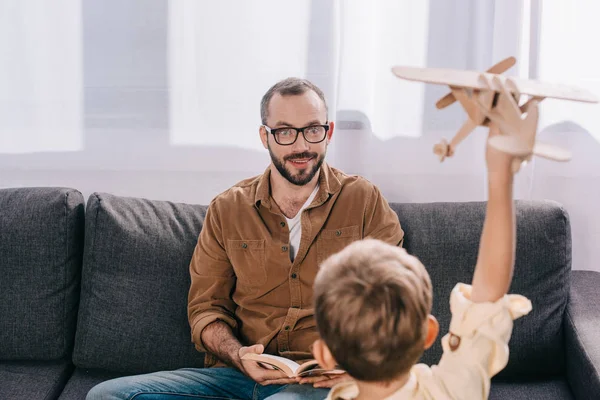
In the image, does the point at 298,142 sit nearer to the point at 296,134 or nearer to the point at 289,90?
the point at 296,134

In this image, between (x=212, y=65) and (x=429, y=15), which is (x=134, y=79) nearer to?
(x=212, y=65)

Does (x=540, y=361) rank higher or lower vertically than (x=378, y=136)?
lower

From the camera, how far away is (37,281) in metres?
2.43

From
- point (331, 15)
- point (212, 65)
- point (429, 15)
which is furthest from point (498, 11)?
point (212, 65)

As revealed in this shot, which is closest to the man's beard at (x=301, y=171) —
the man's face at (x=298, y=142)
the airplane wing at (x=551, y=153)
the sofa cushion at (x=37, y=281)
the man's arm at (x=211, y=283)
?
the man's face at (x=298, y=142)

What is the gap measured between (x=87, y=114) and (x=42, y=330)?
30.8 inches

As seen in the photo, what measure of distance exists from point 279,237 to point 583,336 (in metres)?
0.90

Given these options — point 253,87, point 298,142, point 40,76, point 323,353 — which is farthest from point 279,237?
point 40,76

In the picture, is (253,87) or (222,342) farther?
(253,87)

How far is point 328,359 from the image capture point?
1235 millimetres

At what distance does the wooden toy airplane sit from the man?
1.07 m

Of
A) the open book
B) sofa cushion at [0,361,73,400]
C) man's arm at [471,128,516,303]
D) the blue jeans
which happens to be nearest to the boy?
man's arm at [471,128,516,303]

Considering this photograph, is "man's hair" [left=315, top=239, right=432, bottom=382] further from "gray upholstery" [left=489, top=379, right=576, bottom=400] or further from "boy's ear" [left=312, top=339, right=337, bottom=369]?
"gray upholstery" [left=489, top=379, right=576, bottom=400]

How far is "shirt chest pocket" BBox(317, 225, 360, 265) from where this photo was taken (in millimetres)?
2195
